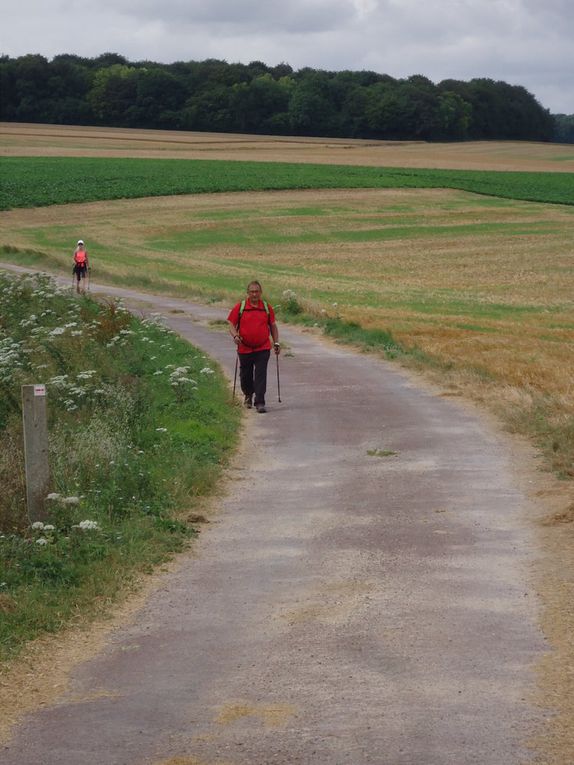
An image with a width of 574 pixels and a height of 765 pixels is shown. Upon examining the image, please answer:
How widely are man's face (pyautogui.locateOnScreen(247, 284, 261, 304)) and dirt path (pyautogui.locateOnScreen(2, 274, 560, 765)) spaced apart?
3.97 meters

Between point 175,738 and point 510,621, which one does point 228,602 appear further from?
point 175,738

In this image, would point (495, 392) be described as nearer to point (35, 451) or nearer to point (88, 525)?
point (35, 451)

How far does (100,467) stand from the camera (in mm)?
11766

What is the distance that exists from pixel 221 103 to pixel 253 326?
122693mm

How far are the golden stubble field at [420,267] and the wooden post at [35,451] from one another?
13.0 ft

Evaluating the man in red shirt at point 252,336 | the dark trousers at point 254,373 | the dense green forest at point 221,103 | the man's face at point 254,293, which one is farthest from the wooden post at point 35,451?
the dense green forest at point 221,103

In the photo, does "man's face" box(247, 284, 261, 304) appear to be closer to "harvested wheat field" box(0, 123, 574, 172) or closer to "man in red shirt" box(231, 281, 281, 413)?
"man in red shirt" box(231, 281, 281, 413)

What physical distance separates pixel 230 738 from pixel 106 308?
21.1m

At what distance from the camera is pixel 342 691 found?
6629 mm

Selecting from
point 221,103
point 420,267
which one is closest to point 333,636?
point 420,267

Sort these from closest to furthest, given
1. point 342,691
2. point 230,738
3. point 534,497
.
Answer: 1. point 230,738
2. point 342,691
3. point 534,497

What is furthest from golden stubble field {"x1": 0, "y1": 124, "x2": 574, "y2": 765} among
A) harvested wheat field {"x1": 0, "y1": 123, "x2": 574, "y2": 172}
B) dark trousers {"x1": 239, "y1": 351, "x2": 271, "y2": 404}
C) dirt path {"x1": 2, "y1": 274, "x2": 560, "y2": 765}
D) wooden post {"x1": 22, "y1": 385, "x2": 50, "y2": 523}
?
wooden post {"x1": 22, "y1": 385, "x2": 50, "y2": 523}

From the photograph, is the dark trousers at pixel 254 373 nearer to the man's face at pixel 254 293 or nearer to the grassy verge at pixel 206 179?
the man's face at pixel 254 293

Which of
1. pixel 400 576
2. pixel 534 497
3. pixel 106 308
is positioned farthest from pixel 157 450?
pixel 106 308
